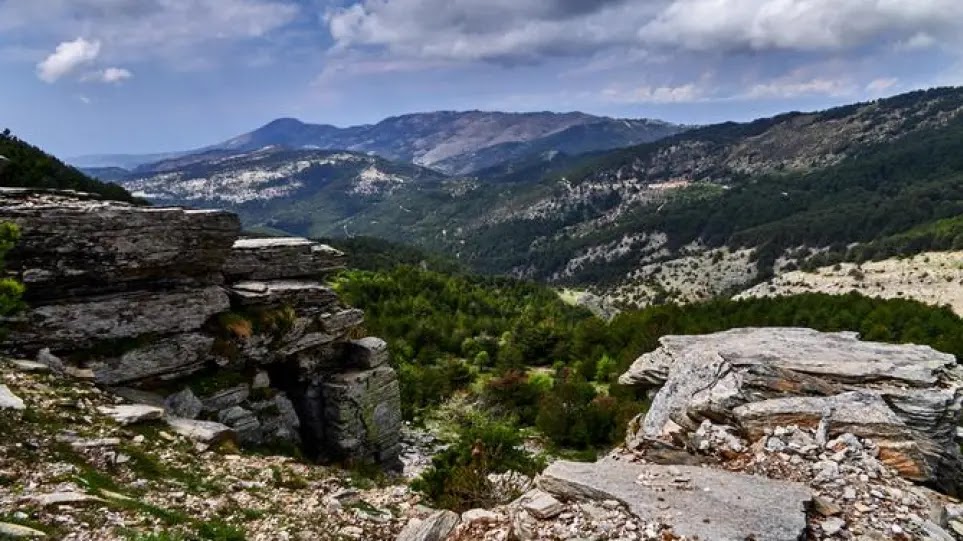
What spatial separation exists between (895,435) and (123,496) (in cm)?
1770

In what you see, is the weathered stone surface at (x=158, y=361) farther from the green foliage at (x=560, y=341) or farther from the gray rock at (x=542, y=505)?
the green foliage at (x=560, y=341)

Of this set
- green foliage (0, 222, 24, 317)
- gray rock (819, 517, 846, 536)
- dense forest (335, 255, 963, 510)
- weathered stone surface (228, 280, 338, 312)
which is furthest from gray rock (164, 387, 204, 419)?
gray rock (819, 517, 846, 536)

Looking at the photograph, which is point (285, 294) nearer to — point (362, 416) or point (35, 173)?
point (362, 416)

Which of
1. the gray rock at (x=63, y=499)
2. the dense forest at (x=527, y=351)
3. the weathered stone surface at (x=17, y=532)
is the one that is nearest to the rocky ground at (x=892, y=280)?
the dense forest at (x=527, y=351)

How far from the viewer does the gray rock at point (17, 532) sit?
33.0 feet

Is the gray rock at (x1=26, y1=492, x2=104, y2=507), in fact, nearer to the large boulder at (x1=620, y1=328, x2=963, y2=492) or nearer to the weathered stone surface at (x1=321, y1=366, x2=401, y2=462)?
the large boulder at (x1=620, y1=328, x2=963, y2=492)

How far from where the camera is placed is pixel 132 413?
744 inches

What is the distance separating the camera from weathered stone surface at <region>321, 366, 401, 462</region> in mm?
28000

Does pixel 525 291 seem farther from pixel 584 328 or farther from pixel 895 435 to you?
pixel 895 435

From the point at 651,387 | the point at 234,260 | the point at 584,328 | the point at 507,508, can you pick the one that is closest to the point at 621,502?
the point at 507,508

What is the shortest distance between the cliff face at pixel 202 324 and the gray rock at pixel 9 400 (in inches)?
141

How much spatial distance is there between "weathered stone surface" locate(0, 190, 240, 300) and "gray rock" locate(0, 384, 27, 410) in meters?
5.55

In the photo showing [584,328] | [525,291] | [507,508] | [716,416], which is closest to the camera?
[507,508]

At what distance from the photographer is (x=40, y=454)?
14.4 metres
